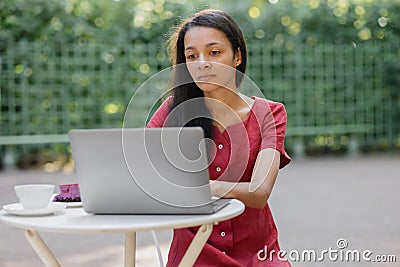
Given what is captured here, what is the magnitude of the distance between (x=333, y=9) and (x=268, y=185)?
21.3 feet

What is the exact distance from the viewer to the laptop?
151 centimetres

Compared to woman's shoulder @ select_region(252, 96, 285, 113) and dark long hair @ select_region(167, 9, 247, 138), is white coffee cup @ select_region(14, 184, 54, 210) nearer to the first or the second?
dark long hair @ select_region(167, 9, 247, 138)

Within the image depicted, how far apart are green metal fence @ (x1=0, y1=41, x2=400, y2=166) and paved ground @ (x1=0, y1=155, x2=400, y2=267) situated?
64 cm

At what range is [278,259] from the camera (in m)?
1.85

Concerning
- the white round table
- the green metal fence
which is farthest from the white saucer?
the green metal fence

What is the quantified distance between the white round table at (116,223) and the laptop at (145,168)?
3cm

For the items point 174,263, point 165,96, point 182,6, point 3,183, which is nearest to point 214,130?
point 165,96

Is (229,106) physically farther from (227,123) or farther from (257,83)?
(257,83)

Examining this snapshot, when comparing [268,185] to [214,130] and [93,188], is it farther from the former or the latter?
[93,188]

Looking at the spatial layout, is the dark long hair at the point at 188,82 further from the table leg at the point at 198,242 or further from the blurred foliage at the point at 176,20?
the blurred foliage at the point at 176,20

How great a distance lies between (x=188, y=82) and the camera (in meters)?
1.94

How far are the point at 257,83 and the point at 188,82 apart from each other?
19.9ft

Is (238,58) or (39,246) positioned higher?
(238,58)

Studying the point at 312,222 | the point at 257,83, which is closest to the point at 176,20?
the point at 257,83
